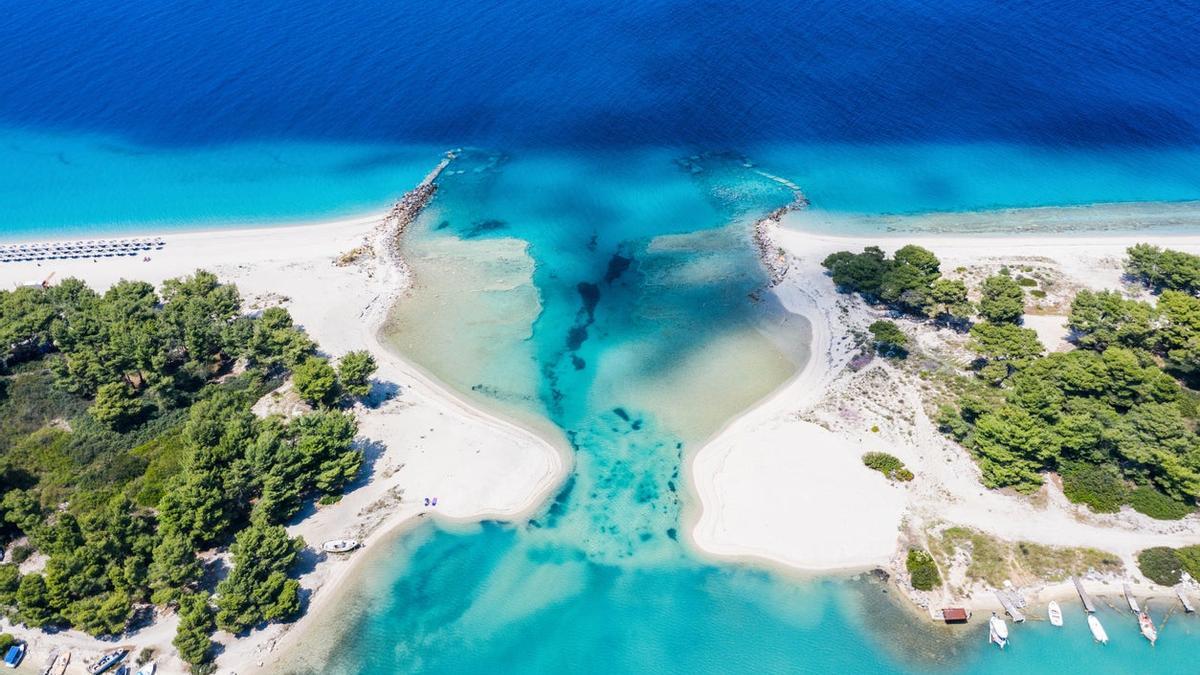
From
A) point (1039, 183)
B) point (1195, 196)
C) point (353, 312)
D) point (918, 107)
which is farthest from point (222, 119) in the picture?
point (1195, 196)

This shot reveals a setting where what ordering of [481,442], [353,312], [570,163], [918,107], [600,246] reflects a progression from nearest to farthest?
1. [481,442]
2. [353,312]
3. [600,246]
4. [570,163]
5. [918,107]

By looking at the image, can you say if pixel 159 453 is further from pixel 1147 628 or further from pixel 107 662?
pixel 1147 628

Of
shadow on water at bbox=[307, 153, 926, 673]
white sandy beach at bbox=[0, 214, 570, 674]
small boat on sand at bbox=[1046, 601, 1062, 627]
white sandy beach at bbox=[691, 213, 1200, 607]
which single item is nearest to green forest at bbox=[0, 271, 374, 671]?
white sandy beach at bbox=[0, 214, 570, 674]

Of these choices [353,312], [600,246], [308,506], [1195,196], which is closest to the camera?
[308,506]

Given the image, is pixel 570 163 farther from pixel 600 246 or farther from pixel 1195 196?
pixel 1195 196

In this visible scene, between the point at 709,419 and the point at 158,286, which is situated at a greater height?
the point at 158,286

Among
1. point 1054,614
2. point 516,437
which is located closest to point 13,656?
point 516,437

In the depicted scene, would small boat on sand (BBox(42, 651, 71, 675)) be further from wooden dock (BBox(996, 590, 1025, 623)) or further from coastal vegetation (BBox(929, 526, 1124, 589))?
wooden dock (BBox(996, 590, 1025, 623))
